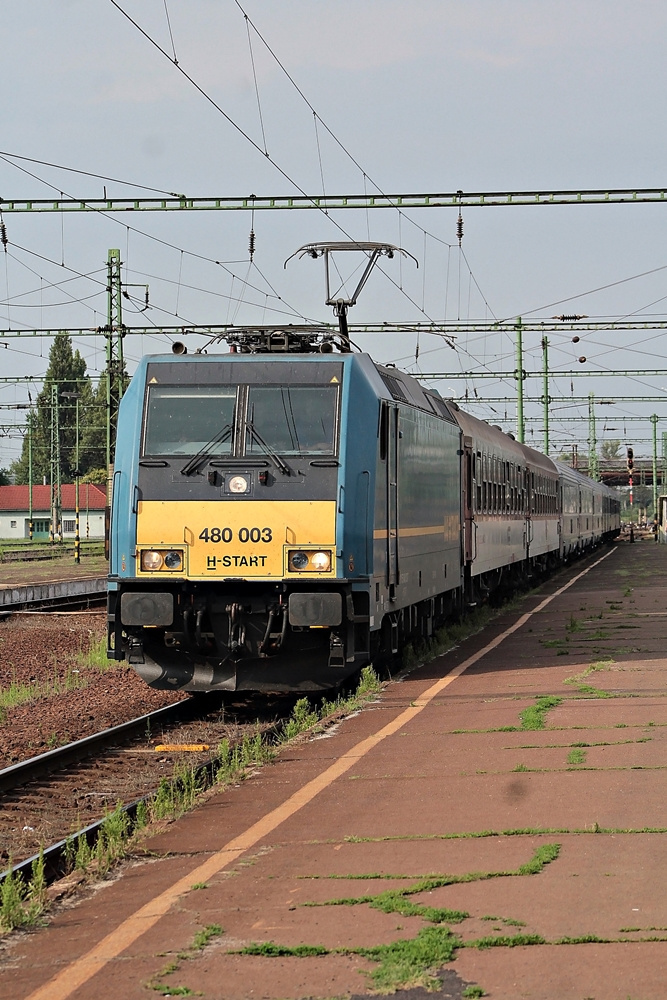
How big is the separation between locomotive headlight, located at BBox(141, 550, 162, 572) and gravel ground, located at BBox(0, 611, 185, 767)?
158 centimetres

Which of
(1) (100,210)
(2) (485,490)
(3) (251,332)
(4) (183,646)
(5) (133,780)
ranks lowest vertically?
(5) (133,780)

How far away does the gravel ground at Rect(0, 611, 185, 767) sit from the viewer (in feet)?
38.8

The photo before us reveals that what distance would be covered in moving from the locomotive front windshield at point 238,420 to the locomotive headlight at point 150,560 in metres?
0.97

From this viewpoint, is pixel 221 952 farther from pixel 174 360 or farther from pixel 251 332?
pixel 251 332

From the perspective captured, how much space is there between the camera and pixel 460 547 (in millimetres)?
19391

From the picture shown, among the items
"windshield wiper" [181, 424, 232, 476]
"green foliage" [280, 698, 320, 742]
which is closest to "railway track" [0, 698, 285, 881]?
"green foliage" [280, 698, 320, 742]

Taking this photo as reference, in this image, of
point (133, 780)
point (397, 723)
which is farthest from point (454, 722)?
point (133, 780)

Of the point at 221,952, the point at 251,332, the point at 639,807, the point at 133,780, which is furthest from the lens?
the point at 251,332

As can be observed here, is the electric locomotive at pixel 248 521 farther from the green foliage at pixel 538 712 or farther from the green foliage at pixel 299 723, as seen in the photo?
the green foliage at pixel 538 712

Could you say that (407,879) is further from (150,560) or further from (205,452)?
(205,452)

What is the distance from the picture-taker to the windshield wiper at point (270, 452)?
1216cm

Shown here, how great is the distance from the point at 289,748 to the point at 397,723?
1.16 m

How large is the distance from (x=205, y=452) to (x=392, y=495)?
2.21m

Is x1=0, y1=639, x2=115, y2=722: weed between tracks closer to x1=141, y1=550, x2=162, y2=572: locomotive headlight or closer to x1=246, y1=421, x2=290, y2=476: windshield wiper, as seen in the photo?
x1=141, y1=550, x2=162, y2=572: locomotive headlight
